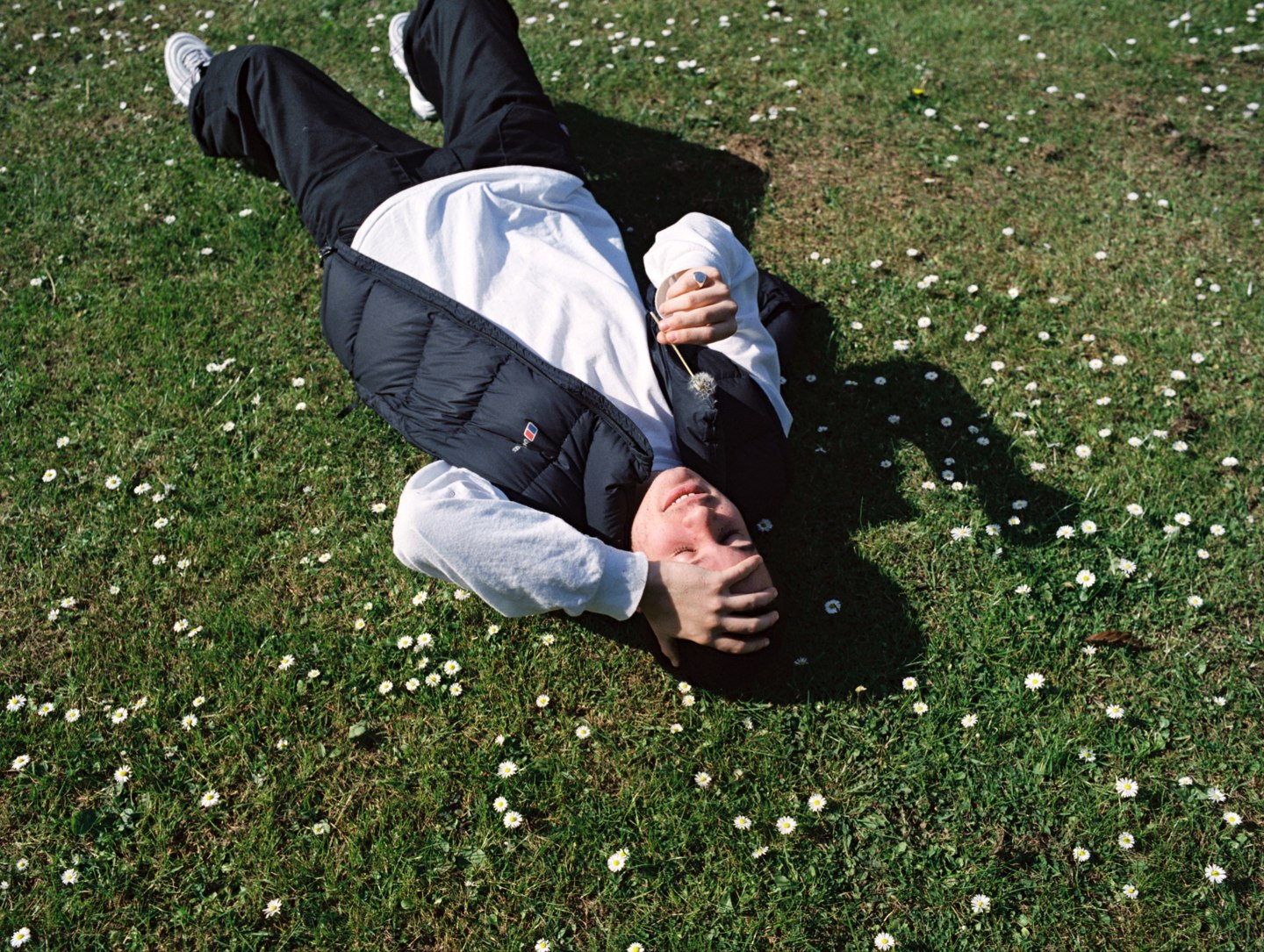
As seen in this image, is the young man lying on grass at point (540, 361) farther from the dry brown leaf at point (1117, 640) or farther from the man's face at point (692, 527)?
the dry brown leaf at point (1117, 640)

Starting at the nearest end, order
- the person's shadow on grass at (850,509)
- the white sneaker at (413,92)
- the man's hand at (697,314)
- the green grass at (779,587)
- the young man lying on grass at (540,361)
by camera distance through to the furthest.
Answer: the green grass at (779,587)
the young man lying on grass at (540,361)
the man's hand at (697,314)
the person's shadow on grass at (850,509)
the white sneaker at (413,92)

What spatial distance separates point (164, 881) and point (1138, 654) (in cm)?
338

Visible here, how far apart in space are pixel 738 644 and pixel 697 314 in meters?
1.13

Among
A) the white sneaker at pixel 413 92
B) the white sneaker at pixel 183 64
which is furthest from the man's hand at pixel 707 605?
the white sneaker at pixel 183 64

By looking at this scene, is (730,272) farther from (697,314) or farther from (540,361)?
(540,361)

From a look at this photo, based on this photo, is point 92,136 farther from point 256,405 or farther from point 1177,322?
point 1177,322

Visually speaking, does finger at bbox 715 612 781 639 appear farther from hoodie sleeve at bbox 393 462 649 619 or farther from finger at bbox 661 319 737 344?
finger at bbox 661 319 737 344

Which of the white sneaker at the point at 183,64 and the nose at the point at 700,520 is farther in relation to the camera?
the white sneaker at the point at 183,64

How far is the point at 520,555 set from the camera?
3078 millimetres

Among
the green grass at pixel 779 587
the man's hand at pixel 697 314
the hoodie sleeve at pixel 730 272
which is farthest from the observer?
the hoodie sleeve at pixel 730 272

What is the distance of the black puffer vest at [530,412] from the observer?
340 cm

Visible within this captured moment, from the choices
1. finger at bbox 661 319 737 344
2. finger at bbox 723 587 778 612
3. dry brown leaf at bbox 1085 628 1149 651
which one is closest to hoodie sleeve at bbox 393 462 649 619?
finger at bbox 723 587 778 612

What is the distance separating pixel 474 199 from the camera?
412cm

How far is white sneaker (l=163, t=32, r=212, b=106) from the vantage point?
5770 mm
